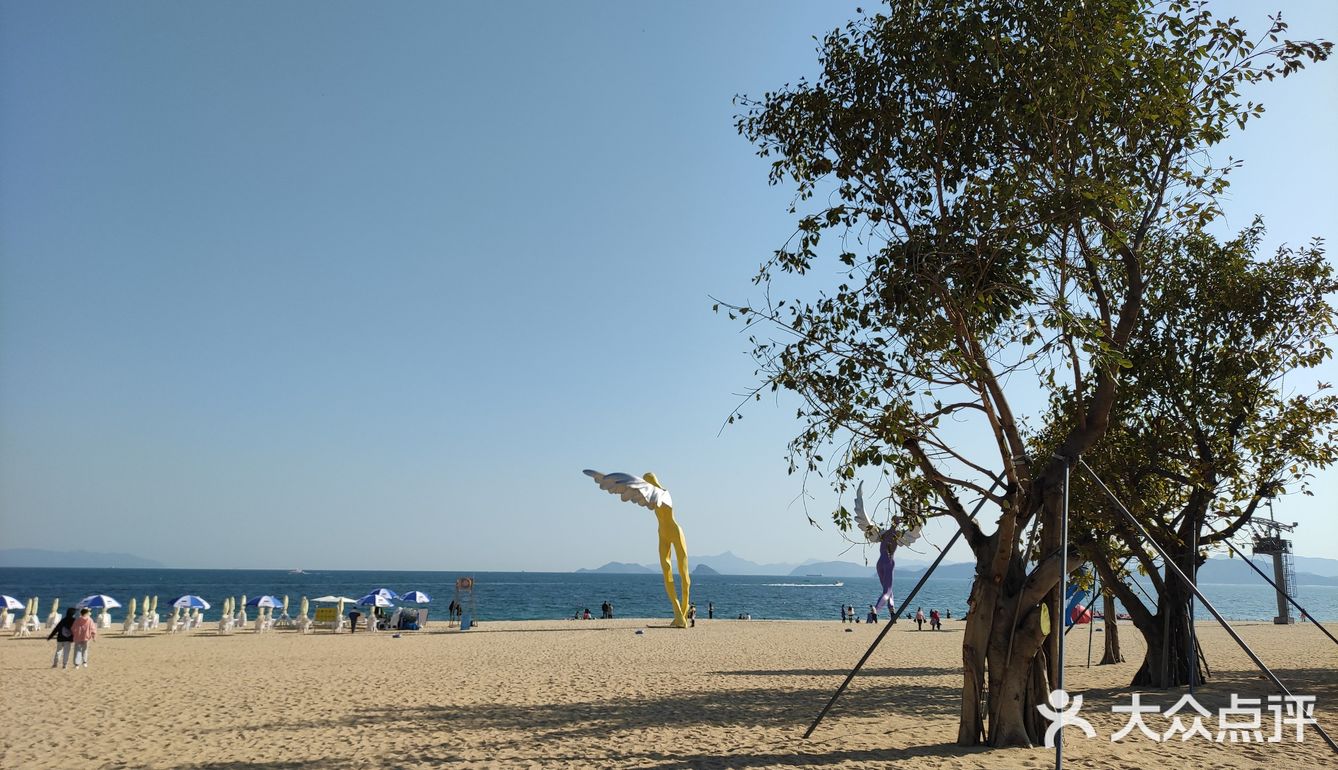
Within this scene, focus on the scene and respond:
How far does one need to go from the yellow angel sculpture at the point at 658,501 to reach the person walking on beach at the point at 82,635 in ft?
53.8

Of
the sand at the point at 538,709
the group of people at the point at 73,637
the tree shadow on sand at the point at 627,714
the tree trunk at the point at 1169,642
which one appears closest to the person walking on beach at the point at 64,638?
the group of people at the point at 73,637

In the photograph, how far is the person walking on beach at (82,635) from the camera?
58.7ft

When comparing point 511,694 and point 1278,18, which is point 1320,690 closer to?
point 1278,18

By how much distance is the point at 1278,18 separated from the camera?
30.8 ft

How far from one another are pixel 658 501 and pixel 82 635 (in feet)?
61.9

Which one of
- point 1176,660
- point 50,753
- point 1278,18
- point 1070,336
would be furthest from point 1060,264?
point 50,753

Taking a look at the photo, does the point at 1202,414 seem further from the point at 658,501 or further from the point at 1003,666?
the point at 658,501

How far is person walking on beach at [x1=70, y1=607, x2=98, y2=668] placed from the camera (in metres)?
17.9

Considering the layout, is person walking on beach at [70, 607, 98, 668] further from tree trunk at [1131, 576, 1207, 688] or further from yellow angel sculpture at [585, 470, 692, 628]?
tree trunk at [1131, 576, 1207, 688]

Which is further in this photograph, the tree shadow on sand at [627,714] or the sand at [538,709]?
the tree shadow on sand at [627,714]

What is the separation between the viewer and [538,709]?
12906mm

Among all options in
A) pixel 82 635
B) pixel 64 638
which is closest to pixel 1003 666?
pixel 82 635

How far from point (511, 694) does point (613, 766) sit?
5957 millimetres

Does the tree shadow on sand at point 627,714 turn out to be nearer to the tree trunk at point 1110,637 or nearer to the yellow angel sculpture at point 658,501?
the tree trunk at point 1110,637
